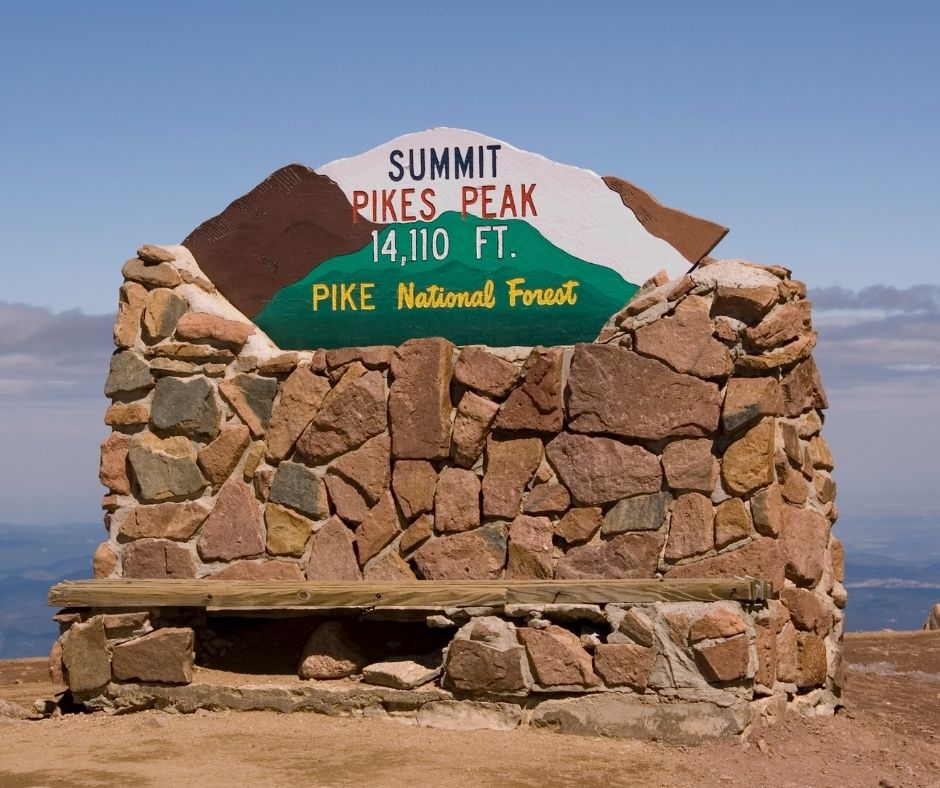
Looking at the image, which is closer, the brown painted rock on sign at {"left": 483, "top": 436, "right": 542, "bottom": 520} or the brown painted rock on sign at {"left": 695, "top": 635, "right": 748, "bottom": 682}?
the brown painted rock on sign at {"left": 695, "top": 635, "right": 748, "bottom": 682}

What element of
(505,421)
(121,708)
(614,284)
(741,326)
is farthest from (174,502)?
(741,326)

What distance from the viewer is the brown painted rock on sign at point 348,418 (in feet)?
26.5

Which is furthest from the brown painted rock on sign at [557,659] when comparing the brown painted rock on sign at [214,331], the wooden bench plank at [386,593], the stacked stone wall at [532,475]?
the brown painted rock on sign at [214,331]

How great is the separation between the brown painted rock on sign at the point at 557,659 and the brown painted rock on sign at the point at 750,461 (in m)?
1.22

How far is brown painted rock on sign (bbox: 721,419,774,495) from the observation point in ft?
23.9

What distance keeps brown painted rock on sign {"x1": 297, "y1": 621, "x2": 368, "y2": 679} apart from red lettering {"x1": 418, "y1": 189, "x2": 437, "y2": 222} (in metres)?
2.50

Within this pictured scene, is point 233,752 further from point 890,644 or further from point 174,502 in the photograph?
point 890,644

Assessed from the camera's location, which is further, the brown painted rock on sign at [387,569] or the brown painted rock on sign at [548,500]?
the brown painted rock on sign at [387,569]

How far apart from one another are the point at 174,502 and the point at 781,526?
12.0 ft

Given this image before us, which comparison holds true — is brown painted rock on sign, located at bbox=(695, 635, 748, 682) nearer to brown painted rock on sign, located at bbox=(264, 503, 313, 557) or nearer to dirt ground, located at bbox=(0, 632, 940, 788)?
dirt ground, located at bbox=(0, 632, 940, 788)

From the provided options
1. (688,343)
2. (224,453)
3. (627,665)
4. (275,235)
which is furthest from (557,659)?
(275,235)

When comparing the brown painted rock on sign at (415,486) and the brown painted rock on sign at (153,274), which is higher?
the brown painted rock on sign at (153,274)

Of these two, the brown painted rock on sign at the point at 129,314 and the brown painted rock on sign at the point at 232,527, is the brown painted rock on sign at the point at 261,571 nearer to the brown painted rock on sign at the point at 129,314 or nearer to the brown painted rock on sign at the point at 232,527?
the brown painted rock on sign at the point at 232,527

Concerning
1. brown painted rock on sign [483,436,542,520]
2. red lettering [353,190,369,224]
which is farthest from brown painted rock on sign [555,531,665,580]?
red lettering [353,190,369,224]
